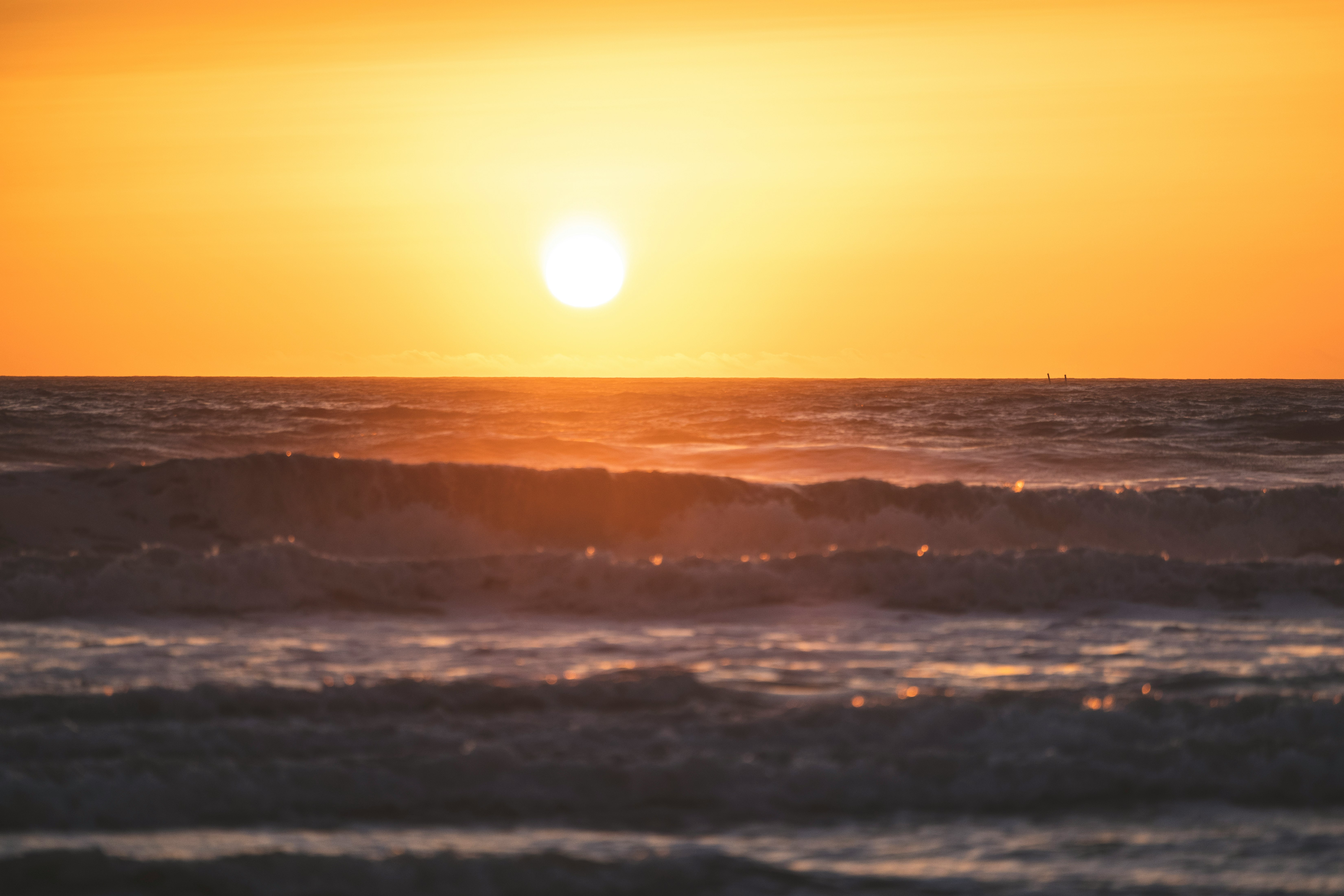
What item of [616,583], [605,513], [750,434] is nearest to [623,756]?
[616,583]

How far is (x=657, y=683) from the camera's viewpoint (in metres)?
8.22

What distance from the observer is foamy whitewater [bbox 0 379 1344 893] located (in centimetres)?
570

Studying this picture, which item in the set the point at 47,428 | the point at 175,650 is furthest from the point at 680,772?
the point at 47,428

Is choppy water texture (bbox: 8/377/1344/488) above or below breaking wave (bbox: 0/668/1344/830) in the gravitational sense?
above

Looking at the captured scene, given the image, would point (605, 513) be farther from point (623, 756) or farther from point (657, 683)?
point (623, 756)

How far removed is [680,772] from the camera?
667 centimetres

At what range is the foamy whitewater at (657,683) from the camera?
5.70 meters

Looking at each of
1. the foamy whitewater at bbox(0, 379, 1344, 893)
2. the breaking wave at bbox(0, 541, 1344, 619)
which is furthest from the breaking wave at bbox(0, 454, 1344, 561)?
the breaking wave at bbox(0, 541, 1344, 619)

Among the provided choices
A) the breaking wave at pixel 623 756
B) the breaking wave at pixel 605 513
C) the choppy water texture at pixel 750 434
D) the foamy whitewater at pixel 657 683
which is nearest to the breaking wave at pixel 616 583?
the foamy whitewater at pixel 657 683

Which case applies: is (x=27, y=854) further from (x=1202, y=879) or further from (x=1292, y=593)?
(x=1292, y=593)

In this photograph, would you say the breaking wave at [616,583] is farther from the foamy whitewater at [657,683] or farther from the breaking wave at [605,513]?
the breaking wave at [605,513]

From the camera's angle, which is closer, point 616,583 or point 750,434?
point 616,583

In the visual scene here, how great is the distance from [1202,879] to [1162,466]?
23.6m

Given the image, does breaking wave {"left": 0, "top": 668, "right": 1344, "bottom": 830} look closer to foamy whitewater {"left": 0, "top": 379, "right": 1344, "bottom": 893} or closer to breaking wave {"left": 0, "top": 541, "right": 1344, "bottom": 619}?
foamy whitewater {"left": 0, "top": 379, "right": 1344, "bottom": 893}
